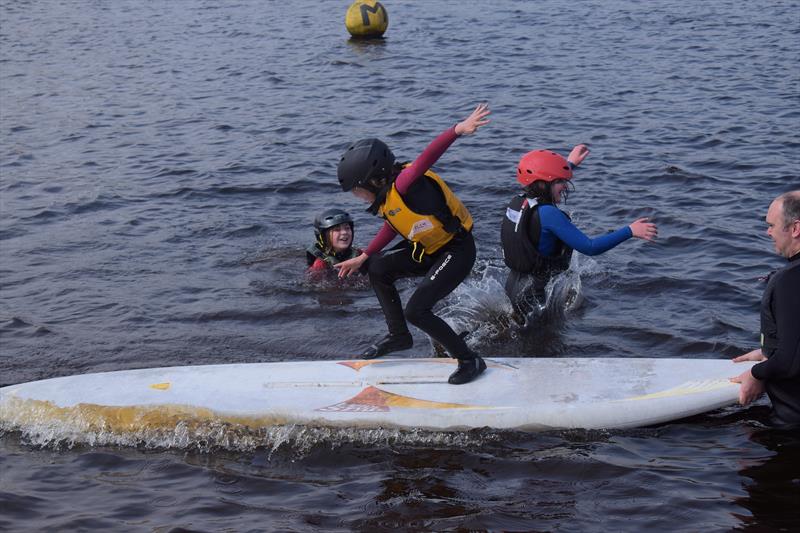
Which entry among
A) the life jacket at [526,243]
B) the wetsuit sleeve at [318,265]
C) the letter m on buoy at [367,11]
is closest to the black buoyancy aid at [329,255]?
the wetsuit sleeve at [318,265]

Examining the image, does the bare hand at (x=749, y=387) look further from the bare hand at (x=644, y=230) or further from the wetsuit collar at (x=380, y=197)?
the wetsuit collar at (x=380, y=197)

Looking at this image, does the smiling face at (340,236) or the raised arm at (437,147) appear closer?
the raised arm at (437,147)

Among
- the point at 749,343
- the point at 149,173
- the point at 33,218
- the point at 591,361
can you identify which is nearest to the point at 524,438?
the point at 591,361

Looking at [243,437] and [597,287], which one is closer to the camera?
[243,437]

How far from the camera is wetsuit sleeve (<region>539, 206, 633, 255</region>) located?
7574 mm

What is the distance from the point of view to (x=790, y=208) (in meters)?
5.83

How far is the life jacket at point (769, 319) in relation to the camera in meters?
5.99

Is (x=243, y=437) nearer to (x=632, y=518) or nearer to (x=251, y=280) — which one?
(x=632, y=518)

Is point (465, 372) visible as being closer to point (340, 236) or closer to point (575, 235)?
point (575, 235)

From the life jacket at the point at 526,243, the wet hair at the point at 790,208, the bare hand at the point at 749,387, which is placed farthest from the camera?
the life jacket at the point at 526,243

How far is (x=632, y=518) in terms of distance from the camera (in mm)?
6066

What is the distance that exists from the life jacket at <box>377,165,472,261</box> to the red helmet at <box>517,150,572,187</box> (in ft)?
4.28

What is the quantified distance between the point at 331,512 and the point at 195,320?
13.5 ft

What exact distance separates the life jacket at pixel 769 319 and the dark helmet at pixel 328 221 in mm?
5311
